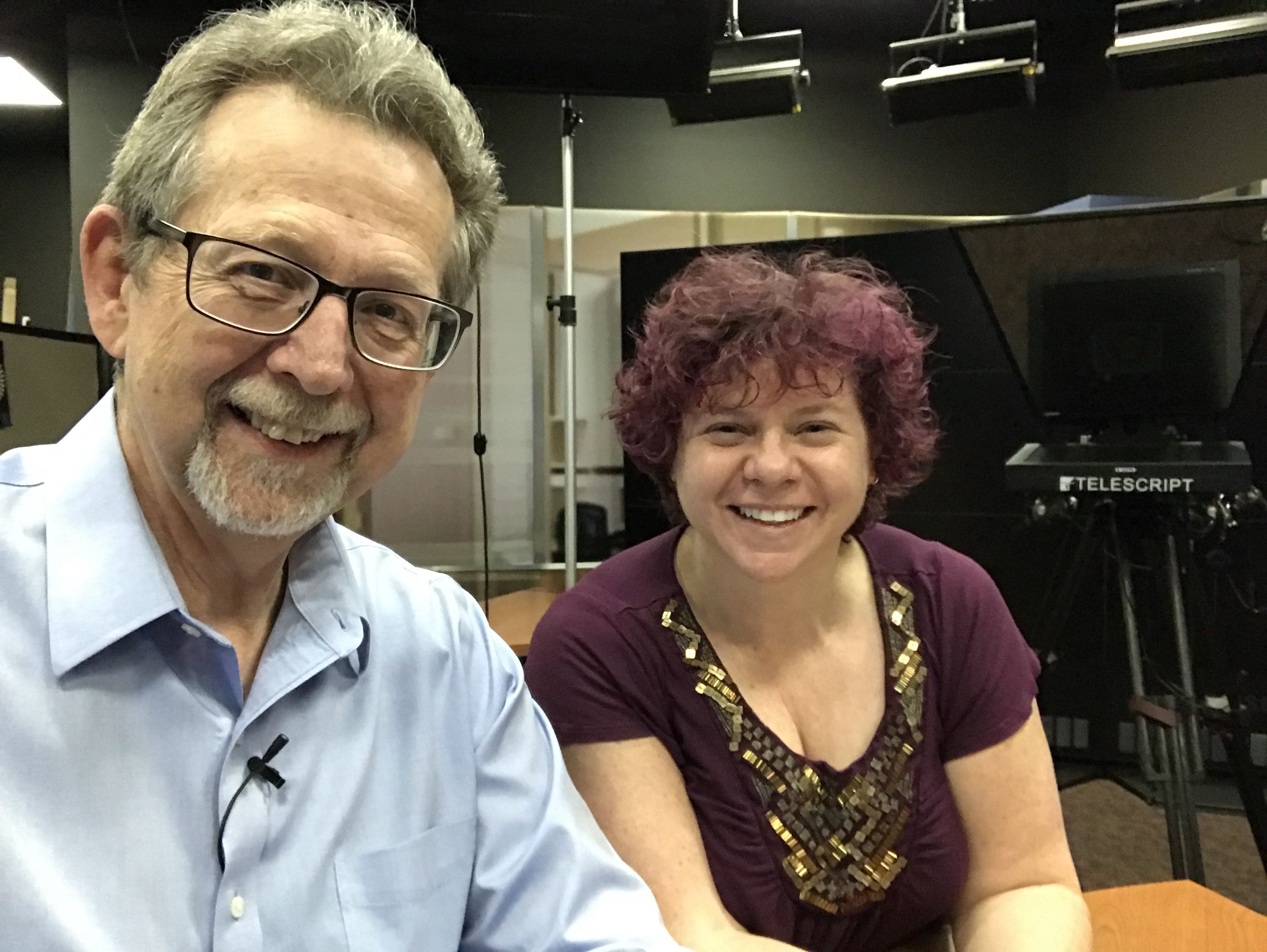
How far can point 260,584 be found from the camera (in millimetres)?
813

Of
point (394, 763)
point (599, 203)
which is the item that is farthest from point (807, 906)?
point (599, 203)

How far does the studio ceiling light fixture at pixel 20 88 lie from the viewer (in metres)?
3.74

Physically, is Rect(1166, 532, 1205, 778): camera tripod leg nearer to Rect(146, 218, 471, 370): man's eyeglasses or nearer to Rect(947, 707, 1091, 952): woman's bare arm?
Rect(947, 707, 1091, 952): woman's bare arm

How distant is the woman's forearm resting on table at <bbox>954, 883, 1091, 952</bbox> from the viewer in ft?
3.45

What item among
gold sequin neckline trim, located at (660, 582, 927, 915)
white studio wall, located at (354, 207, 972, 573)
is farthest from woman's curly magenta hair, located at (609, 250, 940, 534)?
white studio wall, located at (354, 207, 972, 573)

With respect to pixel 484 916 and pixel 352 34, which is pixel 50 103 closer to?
pixel 352 34

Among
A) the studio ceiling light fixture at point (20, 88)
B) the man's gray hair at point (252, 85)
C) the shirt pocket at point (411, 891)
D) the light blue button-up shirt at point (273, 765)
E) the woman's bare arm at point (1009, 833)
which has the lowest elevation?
the woman's bare arm at point (1009, 833)

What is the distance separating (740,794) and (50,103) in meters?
4.91

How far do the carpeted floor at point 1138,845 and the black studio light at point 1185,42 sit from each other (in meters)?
2.35

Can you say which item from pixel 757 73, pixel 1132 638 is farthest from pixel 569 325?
pixel 1132 638

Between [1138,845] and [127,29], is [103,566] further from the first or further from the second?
[1138,845]

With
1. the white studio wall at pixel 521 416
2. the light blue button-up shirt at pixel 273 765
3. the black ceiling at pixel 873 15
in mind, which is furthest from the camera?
the black ceiling at pixel 873 15

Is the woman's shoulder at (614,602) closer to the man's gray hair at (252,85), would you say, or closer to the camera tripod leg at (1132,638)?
the man's gray hair at (252,85)

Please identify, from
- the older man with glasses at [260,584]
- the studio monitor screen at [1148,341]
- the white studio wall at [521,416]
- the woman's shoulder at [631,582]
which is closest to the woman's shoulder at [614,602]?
the woman's shoulder at [631,582]
